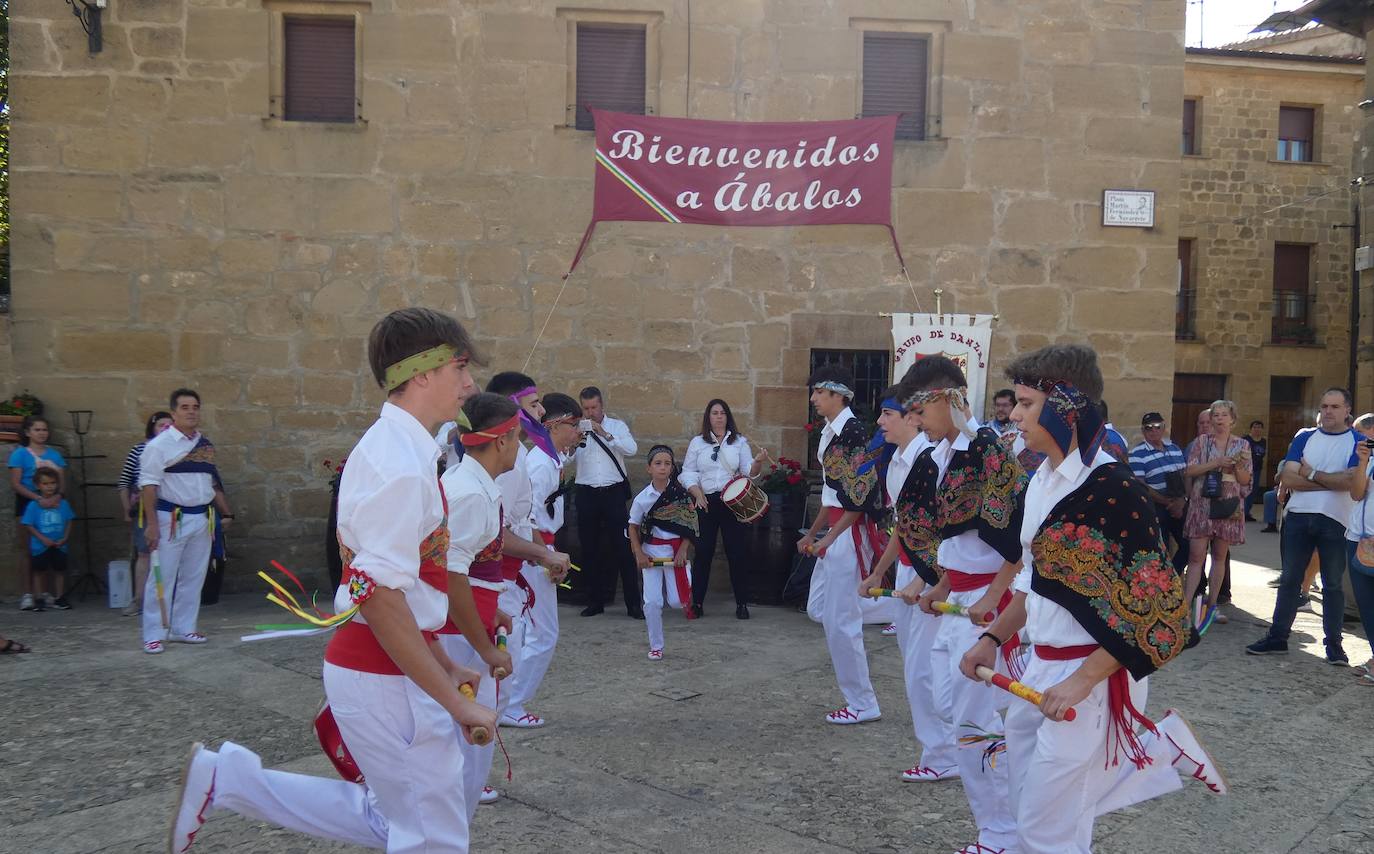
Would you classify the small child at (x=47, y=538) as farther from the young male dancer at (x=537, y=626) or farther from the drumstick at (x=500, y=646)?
the drumstick at (x=500, y=646)

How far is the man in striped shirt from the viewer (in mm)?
8898

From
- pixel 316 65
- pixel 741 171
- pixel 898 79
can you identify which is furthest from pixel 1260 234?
pixel 316 65

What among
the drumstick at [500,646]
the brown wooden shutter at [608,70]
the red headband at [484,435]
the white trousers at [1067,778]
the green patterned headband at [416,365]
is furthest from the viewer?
the brown wooden shutter at [608,70]

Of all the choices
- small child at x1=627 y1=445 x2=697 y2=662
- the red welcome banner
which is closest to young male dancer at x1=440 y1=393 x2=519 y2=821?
small child at x1=627 y1=445 x2=697 y2=662

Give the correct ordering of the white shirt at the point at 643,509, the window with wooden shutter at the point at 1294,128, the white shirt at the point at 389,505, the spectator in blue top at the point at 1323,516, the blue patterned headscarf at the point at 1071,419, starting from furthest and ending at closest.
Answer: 1. the window with wooden shutter at the point at 1294,128
2. the white shirt at the point at 643,509
3. the spectator in blue top at the point at 1323,516
4. the blue patterned headscarf at the point at 1071,419
5. the white shirt at the point at 389,505

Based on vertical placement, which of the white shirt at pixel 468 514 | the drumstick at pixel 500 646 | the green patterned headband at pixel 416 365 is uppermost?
the green patterned headband at pixel 416 365

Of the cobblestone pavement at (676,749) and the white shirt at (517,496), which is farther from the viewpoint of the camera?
the white shirt at (517,496)

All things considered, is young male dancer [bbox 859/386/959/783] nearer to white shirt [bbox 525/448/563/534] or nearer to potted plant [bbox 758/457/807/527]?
white shirt [bbox 525/448/563/534]

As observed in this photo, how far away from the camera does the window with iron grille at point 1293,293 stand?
22.5 meters

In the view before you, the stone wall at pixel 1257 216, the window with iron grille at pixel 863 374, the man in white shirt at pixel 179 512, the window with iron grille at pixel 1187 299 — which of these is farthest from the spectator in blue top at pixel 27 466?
the window with iron grille at pixel 1187 299

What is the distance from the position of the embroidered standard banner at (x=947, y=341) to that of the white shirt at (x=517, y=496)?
5549 mm

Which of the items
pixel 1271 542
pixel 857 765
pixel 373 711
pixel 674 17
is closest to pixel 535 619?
pixel 857 765

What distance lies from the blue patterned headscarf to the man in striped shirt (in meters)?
6.04

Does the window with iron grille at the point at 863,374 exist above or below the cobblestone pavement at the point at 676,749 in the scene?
above
